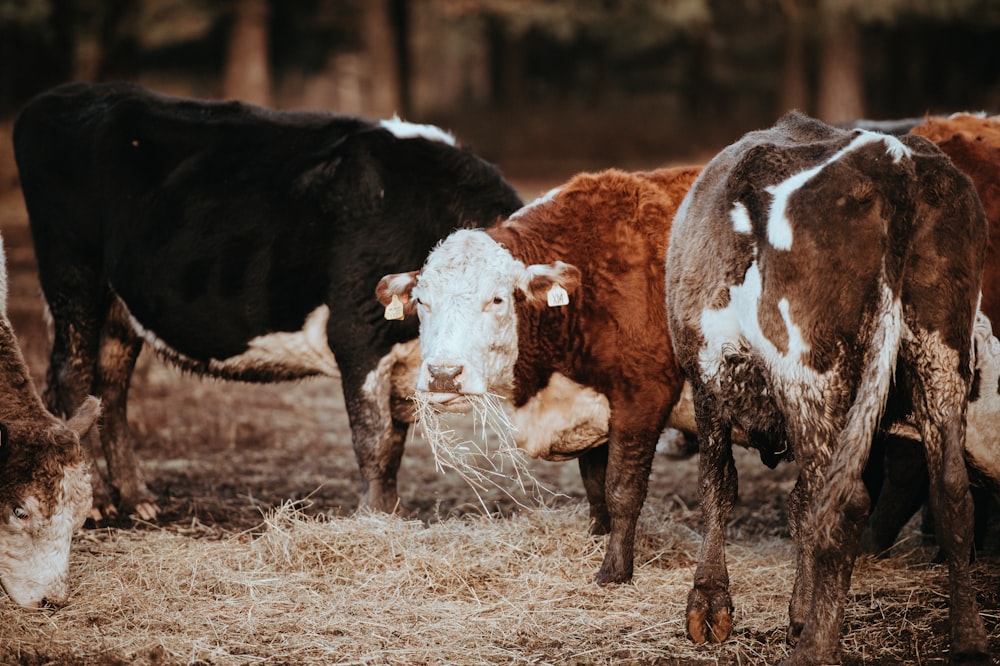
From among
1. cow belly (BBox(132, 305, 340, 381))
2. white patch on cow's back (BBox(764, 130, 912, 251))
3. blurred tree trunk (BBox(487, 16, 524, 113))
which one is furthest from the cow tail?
blurred tree trunk (BBox(487, 16, 524, 113))

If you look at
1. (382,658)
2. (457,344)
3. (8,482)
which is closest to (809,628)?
(382,658)

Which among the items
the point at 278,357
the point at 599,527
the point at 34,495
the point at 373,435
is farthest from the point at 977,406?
the point at 34,495

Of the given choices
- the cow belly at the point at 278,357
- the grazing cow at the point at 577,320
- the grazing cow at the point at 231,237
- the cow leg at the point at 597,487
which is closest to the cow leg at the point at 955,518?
the grazing cow at the point at 577,320

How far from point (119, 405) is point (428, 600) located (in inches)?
120

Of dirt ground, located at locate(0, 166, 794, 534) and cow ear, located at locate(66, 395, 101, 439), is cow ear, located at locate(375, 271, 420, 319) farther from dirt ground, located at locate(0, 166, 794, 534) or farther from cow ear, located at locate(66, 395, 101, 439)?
cow ear, located at locate(66, 395, 101, 439)

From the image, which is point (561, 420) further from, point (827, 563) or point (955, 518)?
point (955, 518)

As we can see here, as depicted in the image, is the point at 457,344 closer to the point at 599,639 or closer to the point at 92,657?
the point at 599,639

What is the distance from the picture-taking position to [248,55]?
828 inches

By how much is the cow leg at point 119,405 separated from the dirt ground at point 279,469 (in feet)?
0.74

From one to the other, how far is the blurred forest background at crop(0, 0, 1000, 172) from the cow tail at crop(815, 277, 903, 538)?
655 inches

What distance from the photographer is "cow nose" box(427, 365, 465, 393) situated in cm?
499

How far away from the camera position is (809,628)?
3.98 m

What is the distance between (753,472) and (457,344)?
133 inches

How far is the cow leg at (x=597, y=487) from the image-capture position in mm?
6008
